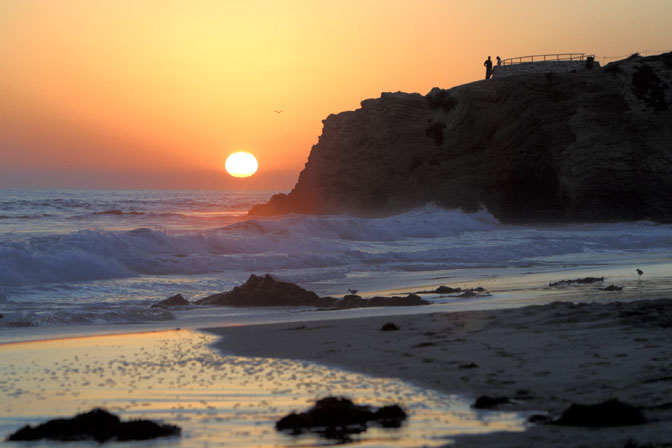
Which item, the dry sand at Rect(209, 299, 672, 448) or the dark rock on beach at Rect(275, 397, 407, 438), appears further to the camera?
the dark rock on beach at Rect(275, 397, 407, 438)

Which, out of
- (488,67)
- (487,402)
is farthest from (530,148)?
(487,402)

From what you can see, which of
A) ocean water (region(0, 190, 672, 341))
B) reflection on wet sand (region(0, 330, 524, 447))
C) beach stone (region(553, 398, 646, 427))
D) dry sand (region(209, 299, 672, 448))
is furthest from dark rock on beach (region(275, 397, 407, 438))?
ocean water (region(0, 190, 672, 341))

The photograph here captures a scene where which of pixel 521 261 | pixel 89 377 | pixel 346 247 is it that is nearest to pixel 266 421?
pixel 89 377

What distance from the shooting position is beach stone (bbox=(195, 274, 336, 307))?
12.6 meters

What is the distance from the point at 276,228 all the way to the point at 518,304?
57.9 ft

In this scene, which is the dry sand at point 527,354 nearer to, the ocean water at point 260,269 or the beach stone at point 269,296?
the ocean water at point 260,269

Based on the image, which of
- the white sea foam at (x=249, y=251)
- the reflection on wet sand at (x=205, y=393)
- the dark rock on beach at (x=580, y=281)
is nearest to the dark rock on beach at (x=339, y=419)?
the reflection on wet sand at (x=205, y=393)

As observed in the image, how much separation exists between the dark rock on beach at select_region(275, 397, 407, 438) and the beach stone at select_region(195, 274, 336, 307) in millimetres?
7150

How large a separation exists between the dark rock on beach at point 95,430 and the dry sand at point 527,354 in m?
1.96

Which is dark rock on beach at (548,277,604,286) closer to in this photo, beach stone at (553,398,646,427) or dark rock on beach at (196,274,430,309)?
dark rock on beach at (196,274,430,309)

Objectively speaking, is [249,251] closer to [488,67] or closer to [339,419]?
[339,419]

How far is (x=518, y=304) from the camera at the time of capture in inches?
434

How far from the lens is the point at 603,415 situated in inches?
185

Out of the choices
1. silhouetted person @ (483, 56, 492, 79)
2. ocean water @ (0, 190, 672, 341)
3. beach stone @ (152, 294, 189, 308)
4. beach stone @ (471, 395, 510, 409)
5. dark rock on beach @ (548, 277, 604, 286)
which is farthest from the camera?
silhouetted person @ (483, 56, 492, 79)
